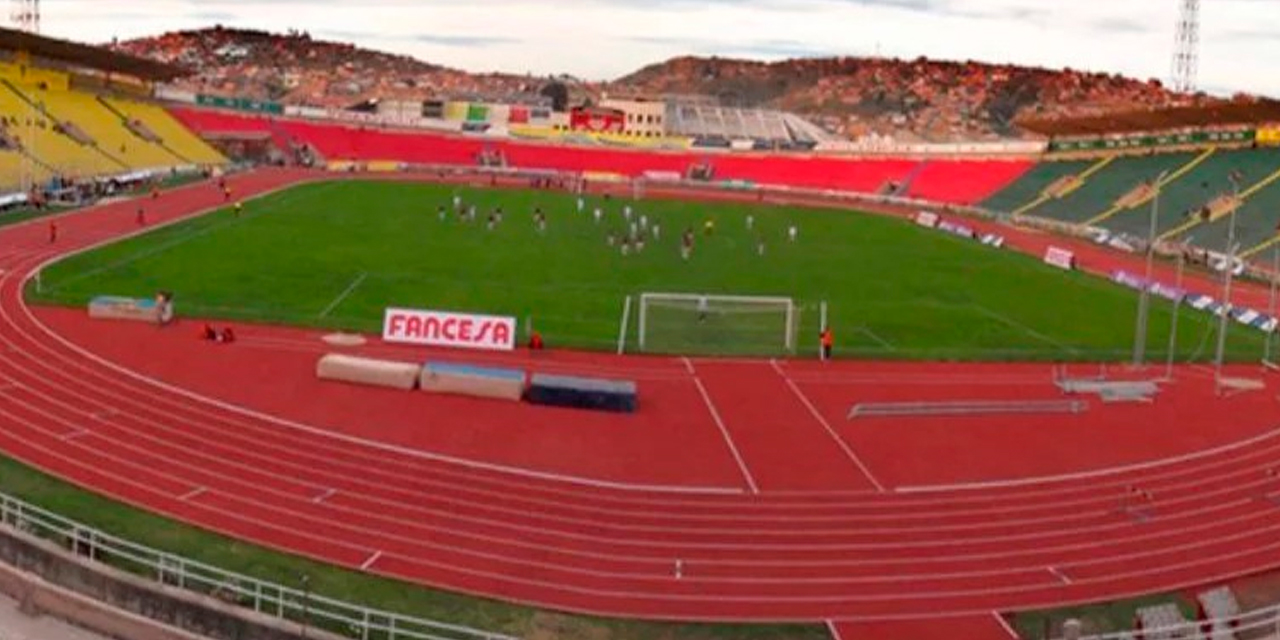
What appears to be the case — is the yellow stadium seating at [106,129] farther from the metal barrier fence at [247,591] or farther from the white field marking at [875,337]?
the metal barrier fence at [247,591]

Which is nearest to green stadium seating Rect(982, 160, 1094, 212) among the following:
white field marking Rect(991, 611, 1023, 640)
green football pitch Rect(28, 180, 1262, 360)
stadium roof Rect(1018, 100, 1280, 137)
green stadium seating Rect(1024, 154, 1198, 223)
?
stadium roof Rect(1018, 100, 1280, 137)

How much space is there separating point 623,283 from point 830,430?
16737mm

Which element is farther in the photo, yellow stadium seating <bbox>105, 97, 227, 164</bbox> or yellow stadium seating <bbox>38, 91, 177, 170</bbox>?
yellow stadium seating <bbox>105, 97, 227, 164</bbox>

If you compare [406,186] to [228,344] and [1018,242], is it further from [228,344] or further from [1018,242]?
[228,344]

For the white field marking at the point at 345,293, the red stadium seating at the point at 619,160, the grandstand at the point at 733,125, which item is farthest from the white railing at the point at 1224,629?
the grandstand at the point at 733,125

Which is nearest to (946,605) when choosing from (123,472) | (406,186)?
(123,472)

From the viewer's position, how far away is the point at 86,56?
252 feet

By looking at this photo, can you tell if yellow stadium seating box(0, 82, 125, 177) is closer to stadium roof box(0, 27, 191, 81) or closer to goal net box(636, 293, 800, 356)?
stadium roof box(0, 27, 191, 81)

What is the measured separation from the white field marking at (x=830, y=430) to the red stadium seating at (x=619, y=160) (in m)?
63.9

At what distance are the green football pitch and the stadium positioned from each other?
238mm

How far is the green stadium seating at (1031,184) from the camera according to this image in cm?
8031

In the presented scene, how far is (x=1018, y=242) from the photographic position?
62.3m

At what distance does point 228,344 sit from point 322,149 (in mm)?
73291

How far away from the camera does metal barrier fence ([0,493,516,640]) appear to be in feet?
45.2
